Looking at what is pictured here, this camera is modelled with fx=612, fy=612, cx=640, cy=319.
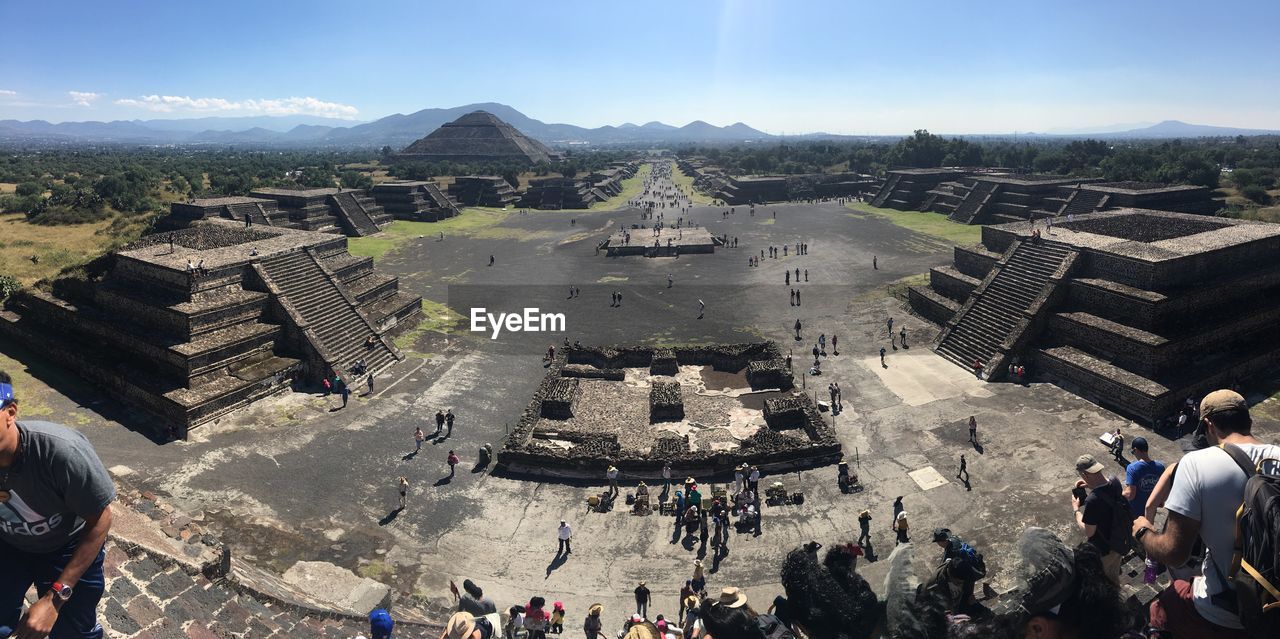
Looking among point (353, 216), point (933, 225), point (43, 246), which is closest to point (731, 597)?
point (43, 246)

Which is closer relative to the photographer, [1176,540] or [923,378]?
[1176,540]

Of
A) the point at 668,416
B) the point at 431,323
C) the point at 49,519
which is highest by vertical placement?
the point at 49,519

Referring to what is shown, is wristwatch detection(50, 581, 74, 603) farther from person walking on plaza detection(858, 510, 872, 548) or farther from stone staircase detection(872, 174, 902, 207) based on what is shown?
stone staircase detection(872, 174, 902, 207)

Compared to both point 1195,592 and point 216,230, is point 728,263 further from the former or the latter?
point 1195,592

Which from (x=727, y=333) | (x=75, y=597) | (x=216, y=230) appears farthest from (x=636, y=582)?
(x=216, y=230)

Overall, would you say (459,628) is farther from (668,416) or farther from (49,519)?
(668,416)

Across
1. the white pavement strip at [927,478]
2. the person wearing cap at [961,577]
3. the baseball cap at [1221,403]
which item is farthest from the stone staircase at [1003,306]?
the baseball cap at [1221,403]

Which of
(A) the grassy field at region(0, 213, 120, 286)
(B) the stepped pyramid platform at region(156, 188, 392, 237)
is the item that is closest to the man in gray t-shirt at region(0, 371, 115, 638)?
(A) the grassy field at region(0, 213, 120, 286)
